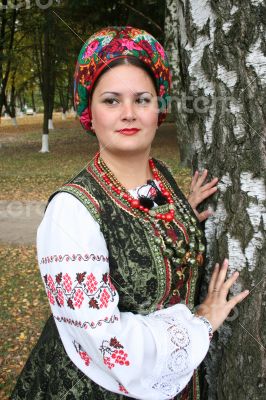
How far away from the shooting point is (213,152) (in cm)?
194

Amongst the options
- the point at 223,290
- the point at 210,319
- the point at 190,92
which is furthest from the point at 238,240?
the point at 190,92

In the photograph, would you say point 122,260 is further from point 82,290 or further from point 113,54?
point 113,54

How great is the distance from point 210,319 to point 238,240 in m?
0.33

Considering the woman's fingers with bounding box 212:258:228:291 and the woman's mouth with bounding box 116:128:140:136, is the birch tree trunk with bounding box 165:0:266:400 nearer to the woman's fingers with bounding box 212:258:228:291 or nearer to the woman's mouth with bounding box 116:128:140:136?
the woman's fingers with bounding box 212:258:228:291

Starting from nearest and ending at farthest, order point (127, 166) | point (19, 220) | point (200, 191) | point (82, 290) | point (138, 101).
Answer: point (82, 290)
point (138, 101)
point (127, 166)
point (200, 191)
point (19, 220)

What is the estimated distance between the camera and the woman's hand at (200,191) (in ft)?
6.49

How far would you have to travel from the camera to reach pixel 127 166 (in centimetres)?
187

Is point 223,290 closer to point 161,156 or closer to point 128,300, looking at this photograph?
point 128,300

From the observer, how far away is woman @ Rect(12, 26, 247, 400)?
1.54 m

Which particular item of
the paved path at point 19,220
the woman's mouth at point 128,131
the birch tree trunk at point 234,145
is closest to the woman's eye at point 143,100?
the woman's mouth at point 128,131

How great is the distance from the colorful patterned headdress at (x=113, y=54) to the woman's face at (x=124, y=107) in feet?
0.13

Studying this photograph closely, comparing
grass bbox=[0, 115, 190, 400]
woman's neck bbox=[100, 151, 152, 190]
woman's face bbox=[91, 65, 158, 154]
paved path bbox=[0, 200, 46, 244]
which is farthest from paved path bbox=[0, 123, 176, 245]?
woman's face bbox=[91, 65, 158, 154]

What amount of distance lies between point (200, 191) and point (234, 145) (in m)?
0.27

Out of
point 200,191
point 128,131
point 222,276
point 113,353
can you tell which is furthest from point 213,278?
point 128,131
